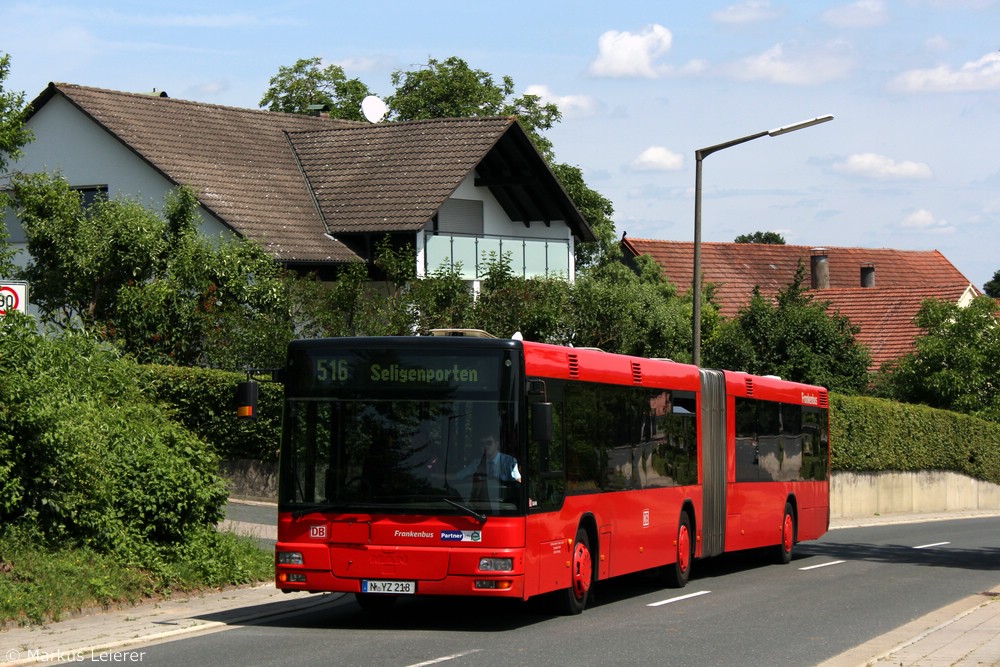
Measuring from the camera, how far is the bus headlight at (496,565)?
1415 cm

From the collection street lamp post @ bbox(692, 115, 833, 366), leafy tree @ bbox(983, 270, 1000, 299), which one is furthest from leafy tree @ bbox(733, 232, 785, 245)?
street lamp post @ bbox(692, 115, 833, 366)

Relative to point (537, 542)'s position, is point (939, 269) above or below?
above

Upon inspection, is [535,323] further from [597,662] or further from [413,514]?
[597,662]

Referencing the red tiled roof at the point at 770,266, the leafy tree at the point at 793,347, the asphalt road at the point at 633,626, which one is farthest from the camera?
the red tiled roof at the point at 770,266

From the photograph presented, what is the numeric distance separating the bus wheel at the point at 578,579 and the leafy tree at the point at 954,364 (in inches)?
1610

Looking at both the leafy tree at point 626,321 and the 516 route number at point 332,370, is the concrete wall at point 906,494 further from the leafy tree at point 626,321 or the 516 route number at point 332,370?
the 516 route number at point 332,370

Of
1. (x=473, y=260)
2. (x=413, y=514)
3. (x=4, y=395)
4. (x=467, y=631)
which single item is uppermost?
(x=473, y=260)

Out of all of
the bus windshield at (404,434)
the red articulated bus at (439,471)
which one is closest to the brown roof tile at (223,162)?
the red articulated bus at (439,471)

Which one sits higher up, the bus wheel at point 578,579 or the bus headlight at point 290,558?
the bus headlight at point 290,558

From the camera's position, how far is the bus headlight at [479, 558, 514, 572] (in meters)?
14.1

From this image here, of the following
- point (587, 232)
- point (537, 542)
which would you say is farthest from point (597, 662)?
point (587, 232)

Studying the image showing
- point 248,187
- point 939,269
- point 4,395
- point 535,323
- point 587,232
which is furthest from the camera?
point 939,269

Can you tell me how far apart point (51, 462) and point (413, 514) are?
406 cm

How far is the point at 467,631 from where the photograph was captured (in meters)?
14.7
